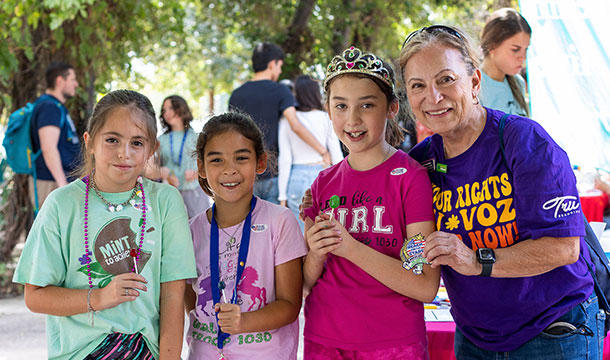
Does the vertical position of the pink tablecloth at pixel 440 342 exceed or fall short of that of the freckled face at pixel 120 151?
it falls short

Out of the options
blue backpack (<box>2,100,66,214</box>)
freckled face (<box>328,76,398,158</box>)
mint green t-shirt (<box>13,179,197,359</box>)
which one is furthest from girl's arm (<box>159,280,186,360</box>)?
blue backpack (<box>2,100,66,214</box>)

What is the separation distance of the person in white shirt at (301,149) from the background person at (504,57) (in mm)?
1795

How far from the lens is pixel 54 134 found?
524cm

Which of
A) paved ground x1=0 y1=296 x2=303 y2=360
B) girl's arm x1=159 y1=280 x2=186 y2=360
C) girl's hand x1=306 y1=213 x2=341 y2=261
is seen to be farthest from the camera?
paved ground x1=0 y1=296 x2=303 y2=360

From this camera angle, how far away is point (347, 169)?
214 centimetres

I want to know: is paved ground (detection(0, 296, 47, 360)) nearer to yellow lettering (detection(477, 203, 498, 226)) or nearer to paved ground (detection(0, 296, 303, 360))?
paved ground (detection(0, 296, 303, 360))

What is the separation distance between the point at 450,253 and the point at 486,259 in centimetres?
12

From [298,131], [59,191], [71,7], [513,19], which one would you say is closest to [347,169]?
[59,191]

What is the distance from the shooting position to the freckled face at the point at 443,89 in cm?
190

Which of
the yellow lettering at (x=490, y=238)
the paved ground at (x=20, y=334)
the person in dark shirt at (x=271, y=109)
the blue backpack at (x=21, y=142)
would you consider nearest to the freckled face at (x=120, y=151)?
the yellow lettering at (x=490, y=238)

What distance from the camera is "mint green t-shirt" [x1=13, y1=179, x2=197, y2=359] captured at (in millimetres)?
1938

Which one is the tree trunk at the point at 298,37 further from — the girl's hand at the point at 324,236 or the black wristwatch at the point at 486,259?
the black wristwatch at the point at 486,259

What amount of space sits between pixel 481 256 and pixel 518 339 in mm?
305

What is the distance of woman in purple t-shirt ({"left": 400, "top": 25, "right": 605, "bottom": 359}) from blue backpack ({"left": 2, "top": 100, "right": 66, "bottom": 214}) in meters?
4.26
